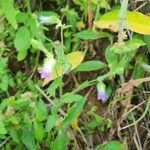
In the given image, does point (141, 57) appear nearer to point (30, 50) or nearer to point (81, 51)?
point (81, 51)

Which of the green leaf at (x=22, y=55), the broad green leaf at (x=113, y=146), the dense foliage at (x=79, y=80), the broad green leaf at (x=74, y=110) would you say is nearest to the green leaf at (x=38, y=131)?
the dense foliage at (x=79, y=80)

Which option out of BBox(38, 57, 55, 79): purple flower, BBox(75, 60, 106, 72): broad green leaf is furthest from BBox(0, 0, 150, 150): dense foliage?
BBox(38, 57, 55, 79): purple flower

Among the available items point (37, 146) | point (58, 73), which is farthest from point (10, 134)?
point (58, 73)

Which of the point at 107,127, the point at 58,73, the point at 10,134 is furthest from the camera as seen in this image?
the point at 107,127

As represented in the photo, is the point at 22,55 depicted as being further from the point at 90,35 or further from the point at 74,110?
the point at 74,110

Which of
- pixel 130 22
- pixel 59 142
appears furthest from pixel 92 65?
pixel 59 142

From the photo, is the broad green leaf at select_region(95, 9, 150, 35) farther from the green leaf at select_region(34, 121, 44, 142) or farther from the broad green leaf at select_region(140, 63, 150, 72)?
the green leaf at select_region(34, 121, 44, 142)
